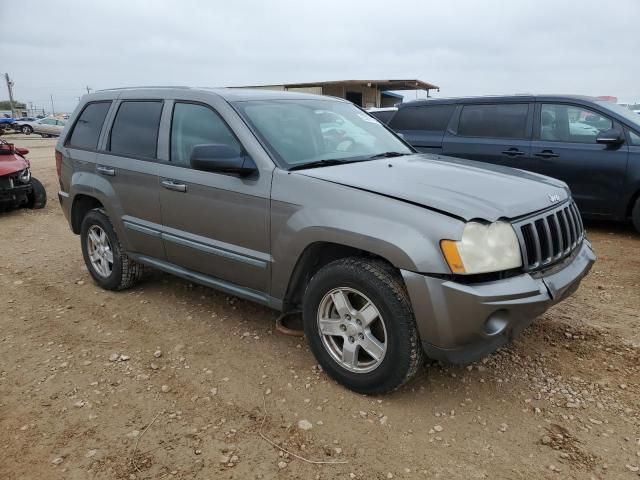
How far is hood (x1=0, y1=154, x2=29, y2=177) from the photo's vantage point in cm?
827

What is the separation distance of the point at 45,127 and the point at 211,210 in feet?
137

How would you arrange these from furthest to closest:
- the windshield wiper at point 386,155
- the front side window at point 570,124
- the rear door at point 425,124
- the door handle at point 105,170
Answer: the rear door at point 425,124 → the front side window at point 570,124 → the door handle at point 105,170 → the windshield wiper at point 386,155

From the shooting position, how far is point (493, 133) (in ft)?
22.7

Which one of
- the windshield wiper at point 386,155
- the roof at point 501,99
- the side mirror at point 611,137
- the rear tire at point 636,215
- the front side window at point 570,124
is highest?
the roof at point 501,99

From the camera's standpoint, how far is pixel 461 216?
2545mm

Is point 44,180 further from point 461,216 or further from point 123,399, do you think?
point 461,216

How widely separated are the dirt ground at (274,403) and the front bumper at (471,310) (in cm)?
45

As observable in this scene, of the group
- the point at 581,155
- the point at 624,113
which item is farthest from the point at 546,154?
the point at 624,113

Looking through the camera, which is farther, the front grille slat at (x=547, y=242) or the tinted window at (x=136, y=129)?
the tinted window at (x=136, y=129)

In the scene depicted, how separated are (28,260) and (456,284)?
5.25 meters

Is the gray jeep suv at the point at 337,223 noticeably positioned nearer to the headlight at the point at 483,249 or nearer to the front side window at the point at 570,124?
the headlight at the point at 483,249

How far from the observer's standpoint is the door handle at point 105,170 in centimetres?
432

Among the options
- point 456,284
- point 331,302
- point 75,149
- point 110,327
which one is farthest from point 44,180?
point 456,284

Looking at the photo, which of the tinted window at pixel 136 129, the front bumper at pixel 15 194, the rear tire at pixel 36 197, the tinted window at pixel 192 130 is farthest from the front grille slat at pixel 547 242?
the rear tire at pixel 36 197
